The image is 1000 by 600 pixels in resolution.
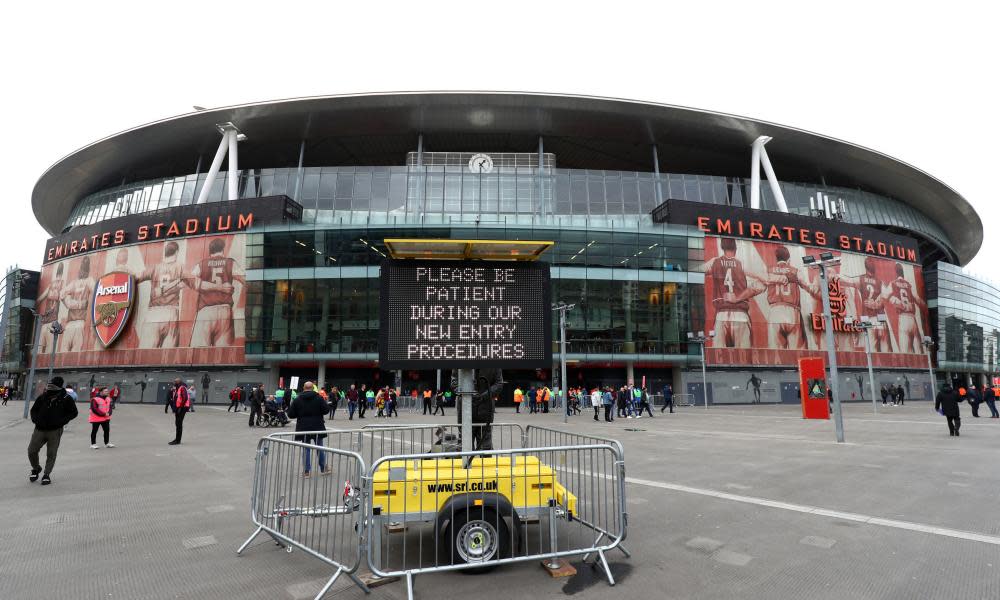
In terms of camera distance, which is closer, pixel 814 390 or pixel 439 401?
pixel 814 390

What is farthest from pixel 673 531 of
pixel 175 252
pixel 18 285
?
pixel 18 285

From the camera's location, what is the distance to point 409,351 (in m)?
6.49

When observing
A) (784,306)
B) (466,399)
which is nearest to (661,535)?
(466,399)

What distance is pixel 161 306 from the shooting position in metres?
42.8

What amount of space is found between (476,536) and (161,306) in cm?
4810

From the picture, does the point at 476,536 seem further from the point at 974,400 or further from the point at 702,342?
the point at 702,342

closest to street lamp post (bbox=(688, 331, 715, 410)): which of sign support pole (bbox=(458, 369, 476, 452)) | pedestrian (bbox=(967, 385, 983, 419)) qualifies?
pedestrian (bbox=(967, 385, 983, 419))

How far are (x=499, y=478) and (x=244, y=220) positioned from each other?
44297 mm

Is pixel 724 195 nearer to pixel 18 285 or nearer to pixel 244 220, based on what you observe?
pixel 244 220

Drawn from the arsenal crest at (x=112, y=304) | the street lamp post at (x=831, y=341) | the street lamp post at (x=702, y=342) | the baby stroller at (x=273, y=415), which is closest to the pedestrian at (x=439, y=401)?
the baby stroller at (x=273, y=415)

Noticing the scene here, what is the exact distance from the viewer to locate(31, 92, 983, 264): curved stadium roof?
45.0 meters

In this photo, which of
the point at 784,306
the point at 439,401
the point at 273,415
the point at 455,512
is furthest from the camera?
the point at 784,306

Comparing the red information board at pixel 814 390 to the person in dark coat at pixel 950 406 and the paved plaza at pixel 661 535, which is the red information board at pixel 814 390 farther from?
the paved plaza at pixel 661 535

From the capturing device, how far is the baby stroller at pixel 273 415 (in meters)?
21.0
